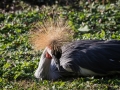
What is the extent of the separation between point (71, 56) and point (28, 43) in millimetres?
1258

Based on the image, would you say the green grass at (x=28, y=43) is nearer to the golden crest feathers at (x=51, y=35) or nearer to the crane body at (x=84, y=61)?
the crane body at (x=84, y=61)

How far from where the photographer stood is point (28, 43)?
19.0 feet

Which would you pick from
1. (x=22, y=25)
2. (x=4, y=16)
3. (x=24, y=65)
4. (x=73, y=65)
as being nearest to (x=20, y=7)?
(x=4, y=16)

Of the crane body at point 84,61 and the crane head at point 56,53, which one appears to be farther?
the crane body at point 84,61

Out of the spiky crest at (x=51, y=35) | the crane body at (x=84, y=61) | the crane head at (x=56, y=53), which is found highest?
the spiky crest at (x=51, y=35)

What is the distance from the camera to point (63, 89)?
4332mm

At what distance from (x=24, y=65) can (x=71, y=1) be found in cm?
308

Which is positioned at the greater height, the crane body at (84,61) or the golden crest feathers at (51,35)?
the golden crest feathers at (51,35)

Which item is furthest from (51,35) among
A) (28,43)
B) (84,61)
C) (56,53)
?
(28,43)

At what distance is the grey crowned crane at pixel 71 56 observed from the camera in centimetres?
449

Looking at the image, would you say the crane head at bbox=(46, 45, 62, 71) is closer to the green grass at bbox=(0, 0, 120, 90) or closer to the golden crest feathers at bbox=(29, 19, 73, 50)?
the golden crest feathers at bbox=(29, 19, 73, 50)

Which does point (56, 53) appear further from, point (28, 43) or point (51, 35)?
point (28, 43)

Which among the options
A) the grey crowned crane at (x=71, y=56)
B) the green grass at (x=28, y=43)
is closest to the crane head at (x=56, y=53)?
the grey crowned crane at (x=71, y=56)

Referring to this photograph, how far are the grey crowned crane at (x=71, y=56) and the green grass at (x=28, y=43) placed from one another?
98 mm
